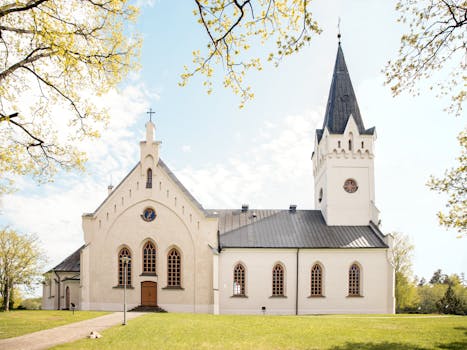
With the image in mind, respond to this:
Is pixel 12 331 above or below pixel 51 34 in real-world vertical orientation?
below

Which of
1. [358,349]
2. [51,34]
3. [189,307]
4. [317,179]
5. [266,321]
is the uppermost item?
[51,34]

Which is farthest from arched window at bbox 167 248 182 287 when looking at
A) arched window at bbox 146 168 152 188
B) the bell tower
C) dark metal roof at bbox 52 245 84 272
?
the bell tower

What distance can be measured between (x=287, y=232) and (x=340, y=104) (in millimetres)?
14455

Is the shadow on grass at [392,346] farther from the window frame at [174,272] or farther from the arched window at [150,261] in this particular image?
the arched window at [150,261]

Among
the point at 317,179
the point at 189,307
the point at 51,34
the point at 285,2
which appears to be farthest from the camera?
the point at 317,179

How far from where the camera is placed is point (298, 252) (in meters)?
33.7

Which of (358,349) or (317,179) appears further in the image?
(317,179)

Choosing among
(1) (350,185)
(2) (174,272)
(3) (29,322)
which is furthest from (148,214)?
(1) (350,185)

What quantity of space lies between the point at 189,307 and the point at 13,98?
22.4 metres

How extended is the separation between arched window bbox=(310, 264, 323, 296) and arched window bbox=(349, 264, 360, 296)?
8.79 feet

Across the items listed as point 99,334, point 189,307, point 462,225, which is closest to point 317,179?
point 189,307

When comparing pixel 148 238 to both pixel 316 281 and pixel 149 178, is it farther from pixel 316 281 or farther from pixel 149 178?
pixel 316 281

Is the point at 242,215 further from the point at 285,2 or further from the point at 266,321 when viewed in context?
the point at 285,2

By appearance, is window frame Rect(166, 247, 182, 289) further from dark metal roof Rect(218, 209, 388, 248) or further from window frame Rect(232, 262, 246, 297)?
window frame Rect(232, 262, 246, 297)
